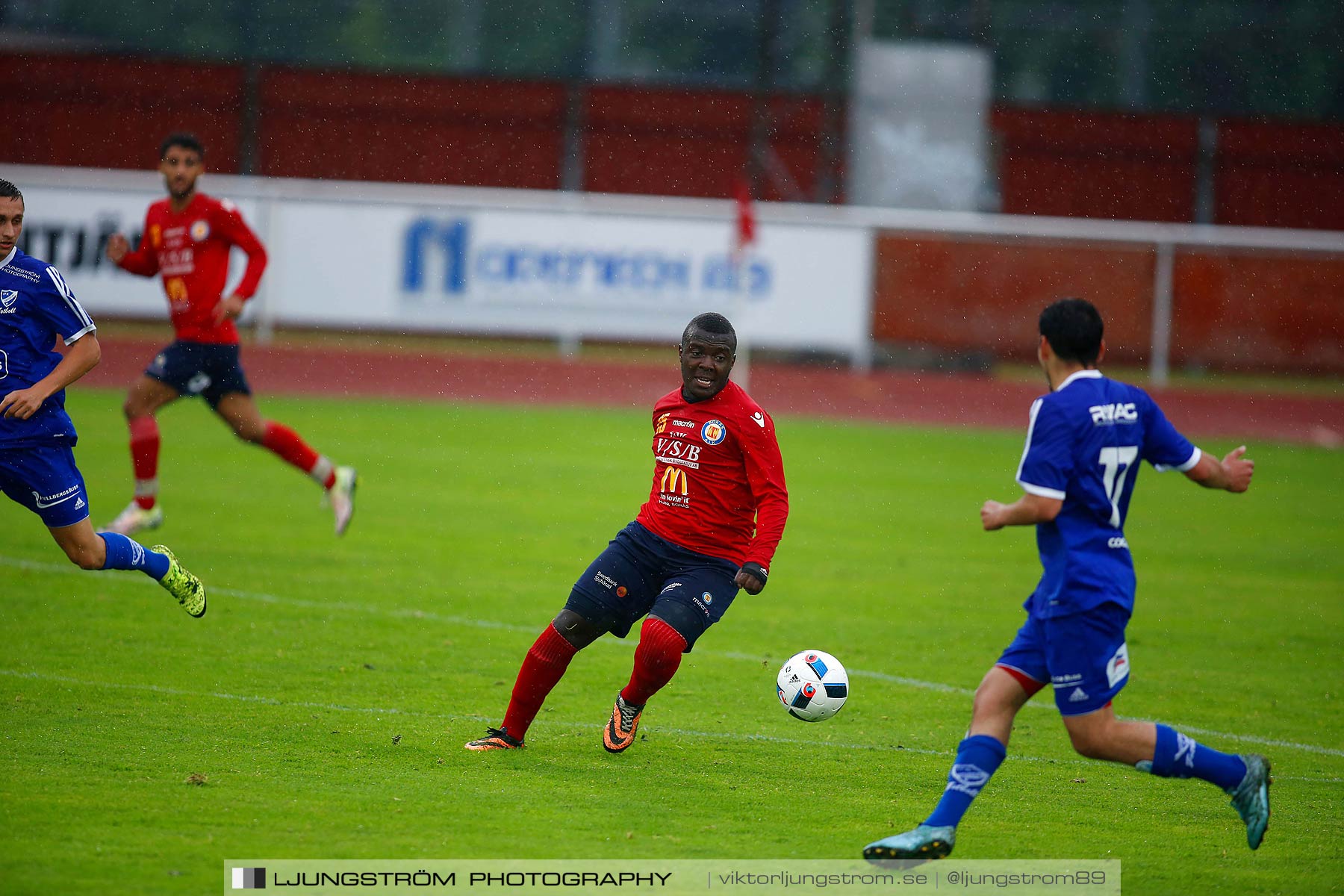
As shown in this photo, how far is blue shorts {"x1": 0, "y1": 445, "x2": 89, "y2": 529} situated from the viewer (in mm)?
6277

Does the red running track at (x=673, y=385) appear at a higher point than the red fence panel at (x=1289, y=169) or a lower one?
lower

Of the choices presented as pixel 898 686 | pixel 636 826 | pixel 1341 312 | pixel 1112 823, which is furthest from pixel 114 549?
pixel 1341 312

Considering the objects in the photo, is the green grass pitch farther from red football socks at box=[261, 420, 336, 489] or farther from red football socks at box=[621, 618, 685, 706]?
red football socks at box=[261, 420, 336, 489]

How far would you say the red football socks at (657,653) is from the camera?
18.5ft

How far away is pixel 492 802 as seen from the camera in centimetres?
519

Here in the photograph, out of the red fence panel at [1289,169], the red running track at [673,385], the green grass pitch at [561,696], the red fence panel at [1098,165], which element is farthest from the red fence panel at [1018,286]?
the green grass pitch at [561,696]

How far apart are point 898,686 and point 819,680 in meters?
1.60

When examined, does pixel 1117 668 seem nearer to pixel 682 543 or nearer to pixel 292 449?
pixel 682 543

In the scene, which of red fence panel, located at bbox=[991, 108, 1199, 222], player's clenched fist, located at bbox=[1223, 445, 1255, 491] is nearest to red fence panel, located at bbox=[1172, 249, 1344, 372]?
red fence panel, located at bbox=[991, 108, 1199, 222]

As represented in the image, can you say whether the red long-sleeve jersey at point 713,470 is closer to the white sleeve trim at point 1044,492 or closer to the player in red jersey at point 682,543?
the player in red jersey at point 682,543

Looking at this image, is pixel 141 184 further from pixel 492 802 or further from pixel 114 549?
pixel 492 802

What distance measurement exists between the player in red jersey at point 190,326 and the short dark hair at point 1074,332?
21.4 feet

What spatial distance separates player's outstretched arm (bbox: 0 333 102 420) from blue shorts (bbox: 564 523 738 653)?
240 centimetres

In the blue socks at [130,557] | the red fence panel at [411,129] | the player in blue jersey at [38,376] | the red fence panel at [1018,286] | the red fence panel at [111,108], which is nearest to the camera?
the player in blue jersey at [38,376]
